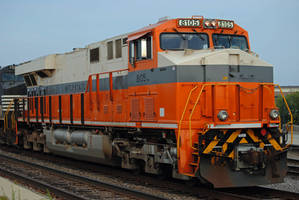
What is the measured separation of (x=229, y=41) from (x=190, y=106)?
2.34 meters

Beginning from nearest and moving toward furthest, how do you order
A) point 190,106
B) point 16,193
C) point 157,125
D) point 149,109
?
point 190,106
point 16,193
point 157,125
point 149,109

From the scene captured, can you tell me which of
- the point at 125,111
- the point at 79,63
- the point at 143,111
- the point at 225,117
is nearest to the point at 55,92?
the point at 79,63

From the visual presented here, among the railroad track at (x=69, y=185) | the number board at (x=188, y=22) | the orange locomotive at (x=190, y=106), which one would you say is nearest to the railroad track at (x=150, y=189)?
the railroad track at (x=69, y=185)

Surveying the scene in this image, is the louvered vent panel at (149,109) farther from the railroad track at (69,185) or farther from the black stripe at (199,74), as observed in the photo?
the railroad track at (69,185)

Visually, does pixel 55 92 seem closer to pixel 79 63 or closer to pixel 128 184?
pixel 79 63

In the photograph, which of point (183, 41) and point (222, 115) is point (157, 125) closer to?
point (222, 115)

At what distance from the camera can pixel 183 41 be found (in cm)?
955

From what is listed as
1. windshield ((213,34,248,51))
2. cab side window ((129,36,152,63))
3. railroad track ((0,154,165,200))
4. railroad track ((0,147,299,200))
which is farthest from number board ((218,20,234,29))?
railroad track ((0,154,165,200))

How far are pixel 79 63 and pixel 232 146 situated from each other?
7.07 metres

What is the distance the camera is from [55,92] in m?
15.2

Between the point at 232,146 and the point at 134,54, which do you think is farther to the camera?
the point at 134,54

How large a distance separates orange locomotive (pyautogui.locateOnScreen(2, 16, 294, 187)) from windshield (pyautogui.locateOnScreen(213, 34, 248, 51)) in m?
0.03

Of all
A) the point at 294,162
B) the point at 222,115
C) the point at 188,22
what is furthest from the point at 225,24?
the point at 294,162

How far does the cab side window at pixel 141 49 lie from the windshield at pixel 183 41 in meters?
0.42
